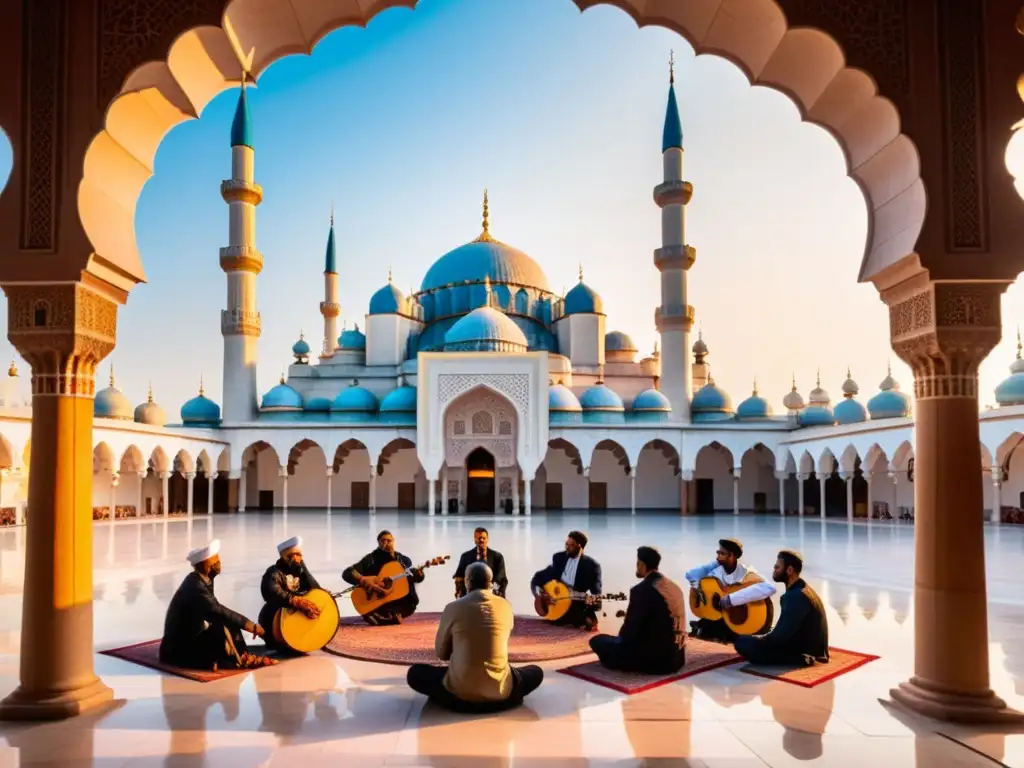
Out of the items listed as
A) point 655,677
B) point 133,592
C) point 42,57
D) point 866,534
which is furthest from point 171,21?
point 866,534

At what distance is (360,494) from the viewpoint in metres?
23.9

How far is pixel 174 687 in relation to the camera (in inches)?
152

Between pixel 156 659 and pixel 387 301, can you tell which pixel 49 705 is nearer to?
pixel 156 659

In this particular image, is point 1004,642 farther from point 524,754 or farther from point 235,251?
point 235,251

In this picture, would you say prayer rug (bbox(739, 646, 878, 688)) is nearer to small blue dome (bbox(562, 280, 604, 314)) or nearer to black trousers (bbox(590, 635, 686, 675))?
black trousers (bbox(590, 635, 686, 675))

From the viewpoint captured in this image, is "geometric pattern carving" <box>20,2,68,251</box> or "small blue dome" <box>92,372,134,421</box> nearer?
"geometric pattern carving" <box>20,2,68,251</box>

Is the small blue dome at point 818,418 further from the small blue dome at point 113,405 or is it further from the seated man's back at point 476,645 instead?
the seated man's back at point 476,645

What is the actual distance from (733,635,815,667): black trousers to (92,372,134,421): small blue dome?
64.3ft

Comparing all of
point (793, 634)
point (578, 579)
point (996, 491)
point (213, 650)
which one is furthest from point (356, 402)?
point (793, 634)

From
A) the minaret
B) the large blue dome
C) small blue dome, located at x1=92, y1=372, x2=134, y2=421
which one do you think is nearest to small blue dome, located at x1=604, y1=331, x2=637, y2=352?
the large blue dome

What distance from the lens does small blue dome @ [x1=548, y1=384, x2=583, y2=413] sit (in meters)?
21.8

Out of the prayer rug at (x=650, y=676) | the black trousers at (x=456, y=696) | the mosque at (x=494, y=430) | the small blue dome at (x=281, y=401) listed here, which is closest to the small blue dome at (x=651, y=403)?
the mosque at (x=494, y=430)

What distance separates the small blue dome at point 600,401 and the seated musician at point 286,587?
17897 millimetres

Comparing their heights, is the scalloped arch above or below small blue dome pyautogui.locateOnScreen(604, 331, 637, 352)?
below
